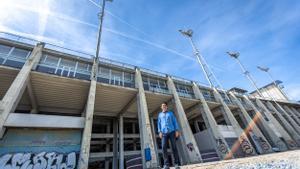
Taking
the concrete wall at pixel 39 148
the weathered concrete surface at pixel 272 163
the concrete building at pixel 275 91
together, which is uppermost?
the concrete building at pixel 275 91

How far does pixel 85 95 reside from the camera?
13727 mm

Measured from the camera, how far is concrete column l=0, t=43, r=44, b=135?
8.35m

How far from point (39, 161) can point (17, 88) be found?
4596 mm

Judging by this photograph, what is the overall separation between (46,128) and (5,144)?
6.58 feet

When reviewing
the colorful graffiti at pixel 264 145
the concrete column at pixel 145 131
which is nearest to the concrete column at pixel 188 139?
the concrete column at pixel 145 131

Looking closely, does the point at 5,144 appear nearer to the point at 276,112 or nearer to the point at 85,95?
the point at 85,95

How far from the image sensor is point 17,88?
9.27 meters

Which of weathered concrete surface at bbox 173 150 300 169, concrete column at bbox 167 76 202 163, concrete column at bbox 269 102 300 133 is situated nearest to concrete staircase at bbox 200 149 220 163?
concrete column at bbox 167 76 202 163

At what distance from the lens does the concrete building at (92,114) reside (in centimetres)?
907

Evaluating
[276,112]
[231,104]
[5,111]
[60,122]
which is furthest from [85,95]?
[276,112]

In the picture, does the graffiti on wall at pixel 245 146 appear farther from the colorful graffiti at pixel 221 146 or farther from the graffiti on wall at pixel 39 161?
the graffiti on wall at pixel 39 161

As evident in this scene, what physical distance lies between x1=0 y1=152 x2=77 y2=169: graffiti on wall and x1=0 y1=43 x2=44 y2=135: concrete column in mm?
1656

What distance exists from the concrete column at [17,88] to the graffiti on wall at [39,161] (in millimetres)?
1656

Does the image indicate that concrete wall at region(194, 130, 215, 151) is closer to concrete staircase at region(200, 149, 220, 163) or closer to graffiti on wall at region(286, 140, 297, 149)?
concrete staircase at region(200, 149, 220, 163)
